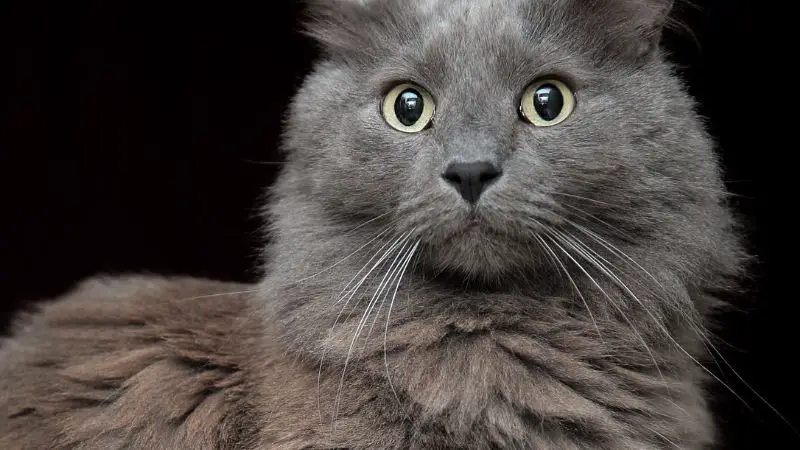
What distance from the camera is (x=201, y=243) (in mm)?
3184

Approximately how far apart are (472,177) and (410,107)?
0.75ft

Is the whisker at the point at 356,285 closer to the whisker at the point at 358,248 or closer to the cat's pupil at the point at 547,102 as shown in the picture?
the whisker at the point at 358,248

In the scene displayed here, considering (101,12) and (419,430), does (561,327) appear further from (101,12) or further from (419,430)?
(101,12)

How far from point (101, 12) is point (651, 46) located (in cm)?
201

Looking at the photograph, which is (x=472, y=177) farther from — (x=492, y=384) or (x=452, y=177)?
(x=492, y=384)

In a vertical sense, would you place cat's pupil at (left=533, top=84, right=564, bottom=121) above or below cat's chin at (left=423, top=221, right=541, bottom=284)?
above

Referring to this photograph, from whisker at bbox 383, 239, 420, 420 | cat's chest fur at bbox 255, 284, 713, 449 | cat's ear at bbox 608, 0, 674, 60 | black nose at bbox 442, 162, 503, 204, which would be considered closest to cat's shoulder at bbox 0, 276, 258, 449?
cat's chest fur at bbox 255, 284, 713, 449

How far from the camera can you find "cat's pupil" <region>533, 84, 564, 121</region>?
5.01 ft

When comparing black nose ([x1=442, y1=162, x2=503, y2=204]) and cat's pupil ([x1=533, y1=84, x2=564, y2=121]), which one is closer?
black nose ([x1=442, y1=162, x2=503, y2=204])

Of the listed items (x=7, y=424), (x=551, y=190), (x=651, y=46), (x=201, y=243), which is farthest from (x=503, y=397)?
(x=201, y=243)

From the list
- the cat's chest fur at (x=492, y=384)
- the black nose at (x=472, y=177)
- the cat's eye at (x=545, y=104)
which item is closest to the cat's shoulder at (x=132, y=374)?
the cat's chest fur at (x=492, y=384)

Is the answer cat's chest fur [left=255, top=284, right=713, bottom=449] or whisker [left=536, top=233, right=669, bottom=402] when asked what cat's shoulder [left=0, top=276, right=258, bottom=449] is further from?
whisker [left=536, top=233, right=669, bottom=402]

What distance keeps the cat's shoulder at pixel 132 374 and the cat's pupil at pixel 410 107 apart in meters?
0.45

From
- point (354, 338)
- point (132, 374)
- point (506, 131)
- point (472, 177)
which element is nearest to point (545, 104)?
point (506, 131)
